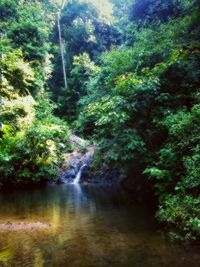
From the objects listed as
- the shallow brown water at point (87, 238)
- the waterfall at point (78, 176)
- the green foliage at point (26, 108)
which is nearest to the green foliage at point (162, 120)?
the shallow brown water at point (87, 238)

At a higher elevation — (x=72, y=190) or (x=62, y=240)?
(x=72, y=190)

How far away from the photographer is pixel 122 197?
13398 millimetres

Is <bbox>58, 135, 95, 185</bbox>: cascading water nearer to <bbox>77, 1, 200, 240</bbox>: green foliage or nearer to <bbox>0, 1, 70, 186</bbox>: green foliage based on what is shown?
<bbox>0, 1, 70, 186</bbox>: green foliage

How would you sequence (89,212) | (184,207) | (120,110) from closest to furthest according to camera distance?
(184,207)
(89,212)
(120,110)

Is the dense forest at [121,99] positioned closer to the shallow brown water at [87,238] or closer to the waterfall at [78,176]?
the shallow brown water at [87,238]

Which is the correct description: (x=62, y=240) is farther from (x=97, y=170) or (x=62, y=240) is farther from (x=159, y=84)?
(x=97, y=170)

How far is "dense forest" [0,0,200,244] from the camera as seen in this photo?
9.48 m

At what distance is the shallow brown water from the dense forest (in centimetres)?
82

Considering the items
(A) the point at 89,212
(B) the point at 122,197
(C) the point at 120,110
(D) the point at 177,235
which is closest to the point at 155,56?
(C) the point at 120,110

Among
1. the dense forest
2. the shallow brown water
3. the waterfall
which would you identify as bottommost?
the shallow brown water

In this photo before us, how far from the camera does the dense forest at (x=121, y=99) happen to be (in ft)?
31.1

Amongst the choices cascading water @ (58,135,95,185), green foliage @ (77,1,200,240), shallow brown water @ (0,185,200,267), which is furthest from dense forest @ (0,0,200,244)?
shallow brown water @ (0,185,200,267)

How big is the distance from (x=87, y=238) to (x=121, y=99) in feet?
18.2

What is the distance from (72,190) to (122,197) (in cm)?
347
